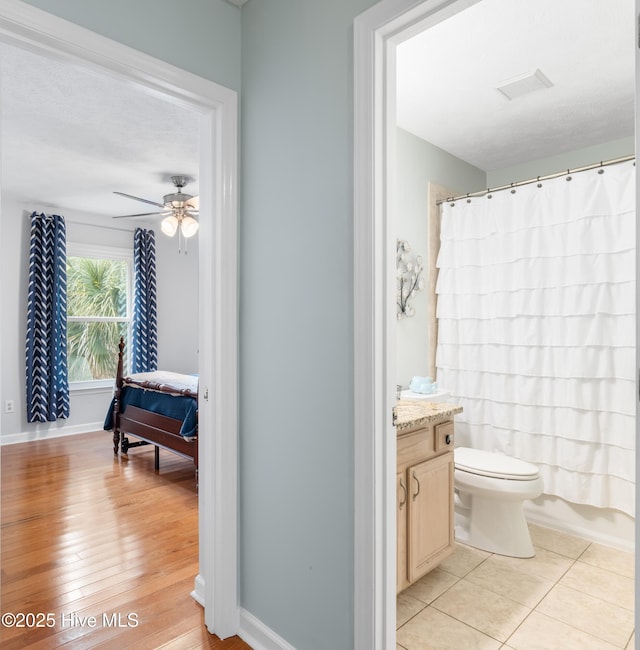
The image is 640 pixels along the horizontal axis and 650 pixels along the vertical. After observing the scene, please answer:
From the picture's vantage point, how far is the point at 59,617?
2.00 m

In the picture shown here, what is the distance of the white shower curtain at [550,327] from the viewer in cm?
264

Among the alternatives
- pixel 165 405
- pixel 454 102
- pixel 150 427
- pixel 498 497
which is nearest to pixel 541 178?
pixel 454 102

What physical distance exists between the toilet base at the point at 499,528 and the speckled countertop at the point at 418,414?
669mm

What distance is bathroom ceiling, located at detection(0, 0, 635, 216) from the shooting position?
2.14 m

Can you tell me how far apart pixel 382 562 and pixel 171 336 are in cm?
522

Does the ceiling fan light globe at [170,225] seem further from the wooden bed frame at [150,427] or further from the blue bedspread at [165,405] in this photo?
the blue bedspread at [165,405]

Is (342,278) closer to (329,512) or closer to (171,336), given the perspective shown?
(329,512)

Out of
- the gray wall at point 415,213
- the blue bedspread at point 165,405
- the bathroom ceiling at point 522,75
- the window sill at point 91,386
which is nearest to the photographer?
the bathroom ceiling at point 522,75

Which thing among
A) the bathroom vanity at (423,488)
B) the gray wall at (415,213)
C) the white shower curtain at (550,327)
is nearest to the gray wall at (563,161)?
the gray wall at (415,213)

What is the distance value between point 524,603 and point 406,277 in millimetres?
1976

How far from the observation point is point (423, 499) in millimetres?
2059

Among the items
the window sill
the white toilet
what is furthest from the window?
the white toilet

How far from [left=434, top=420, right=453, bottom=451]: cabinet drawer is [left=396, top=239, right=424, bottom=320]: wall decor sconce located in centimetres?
107

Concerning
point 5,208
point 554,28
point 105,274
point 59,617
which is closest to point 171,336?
point 105,274
